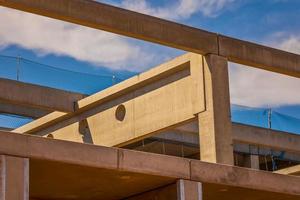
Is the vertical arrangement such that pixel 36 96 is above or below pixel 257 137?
above

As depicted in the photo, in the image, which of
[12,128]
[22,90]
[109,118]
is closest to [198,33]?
[109,118]

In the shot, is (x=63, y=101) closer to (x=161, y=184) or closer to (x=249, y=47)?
(x=249, y=47)

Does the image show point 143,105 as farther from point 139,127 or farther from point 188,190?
point 188,190

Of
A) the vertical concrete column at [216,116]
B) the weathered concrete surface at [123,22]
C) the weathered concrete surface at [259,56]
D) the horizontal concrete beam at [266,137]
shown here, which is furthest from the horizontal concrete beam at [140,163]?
the horizontal concrete beam at [266,137]

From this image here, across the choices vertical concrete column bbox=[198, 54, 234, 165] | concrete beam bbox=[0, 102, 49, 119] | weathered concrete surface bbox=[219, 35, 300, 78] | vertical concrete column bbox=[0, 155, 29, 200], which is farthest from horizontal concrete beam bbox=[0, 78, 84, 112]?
vertical concrete column bbox=[0, 155, 29, 200]

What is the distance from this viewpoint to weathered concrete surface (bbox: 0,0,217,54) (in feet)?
45.0

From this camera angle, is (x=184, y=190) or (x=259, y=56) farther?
(x=259, y=56)

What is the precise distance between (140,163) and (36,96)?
850cm

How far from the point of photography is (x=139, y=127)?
17.9 m

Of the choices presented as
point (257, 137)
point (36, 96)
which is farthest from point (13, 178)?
point (257, 137)

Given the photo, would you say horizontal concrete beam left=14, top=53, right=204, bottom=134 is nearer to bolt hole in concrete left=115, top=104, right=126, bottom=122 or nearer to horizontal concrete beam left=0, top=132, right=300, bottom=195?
bolt hole in concrete left=115, top=104, right=126, bottom=122

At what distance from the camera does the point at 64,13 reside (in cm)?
1384

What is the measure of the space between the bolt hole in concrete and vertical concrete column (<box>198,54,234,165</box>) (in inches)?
144

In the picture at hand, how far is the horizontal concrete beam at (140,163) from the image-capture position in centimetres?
1068
